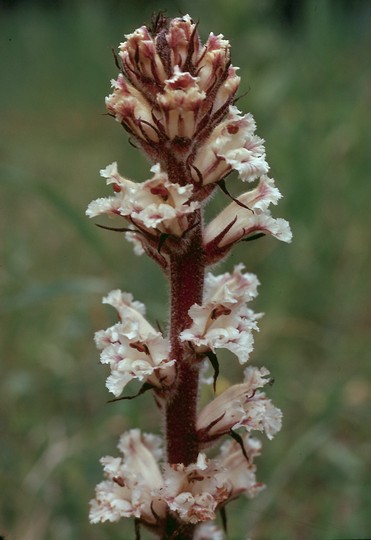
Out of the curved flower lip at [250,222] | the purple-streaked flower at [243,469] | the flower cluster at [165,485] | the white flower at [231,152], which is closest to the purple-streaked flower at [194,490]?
the flower cluster at [165,485]

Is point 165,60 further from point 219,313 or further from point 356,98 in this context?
point 356,98

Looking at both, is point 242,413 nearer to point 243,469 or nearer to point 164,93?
point 243,469

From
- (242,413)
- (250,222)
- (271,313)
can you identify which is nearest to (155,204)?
(250,222)

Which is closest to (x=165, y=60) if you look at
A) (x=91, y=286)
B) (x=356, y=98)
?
(x=91, y=286)

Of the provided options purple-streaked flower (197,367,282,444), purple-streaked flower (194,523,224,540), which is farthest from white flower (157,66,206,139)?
purple-streaked flower (194,523,224,540)

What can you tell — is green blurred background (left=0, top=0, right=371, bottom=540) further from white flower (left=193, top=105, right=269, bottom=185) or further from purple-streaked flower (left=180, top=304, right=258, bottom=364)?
white flower (left=193, top=105, right=269, bottom=185)
